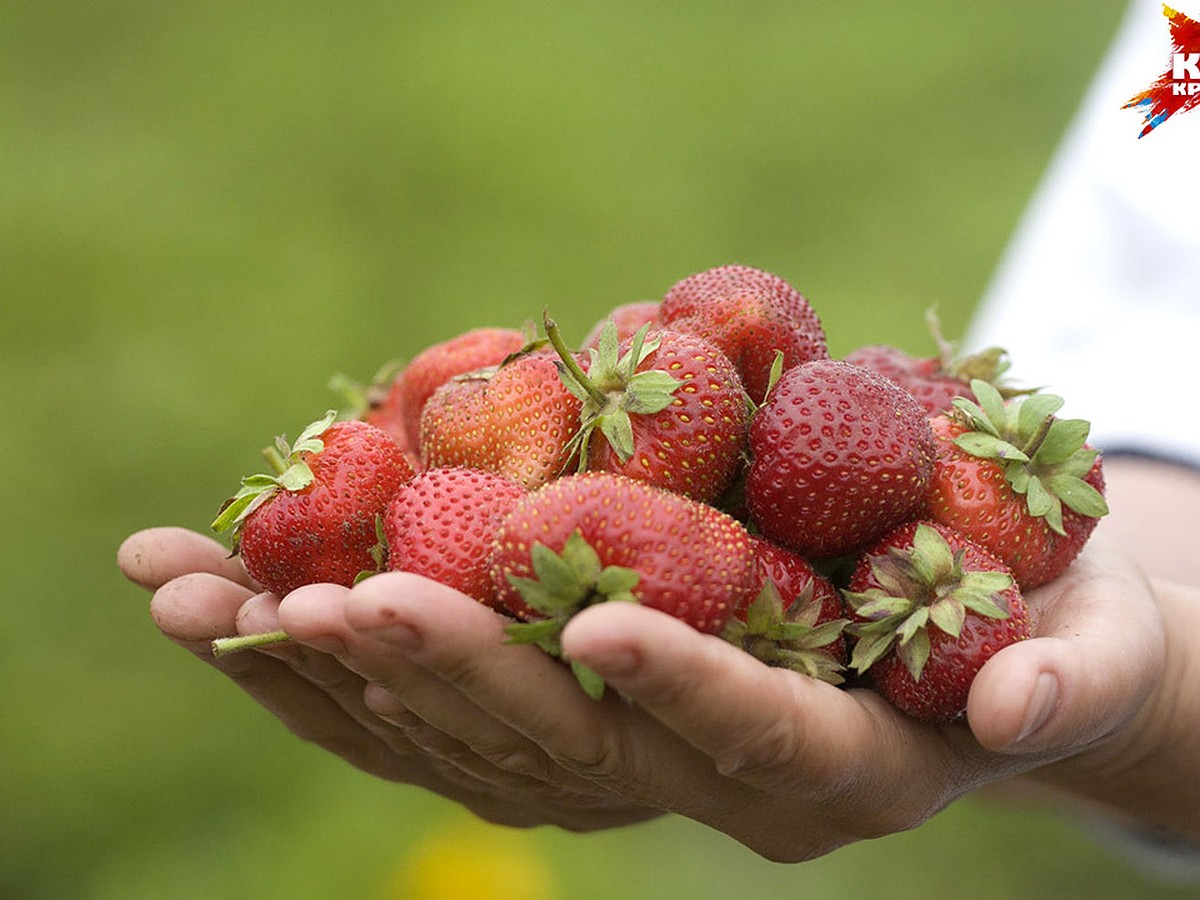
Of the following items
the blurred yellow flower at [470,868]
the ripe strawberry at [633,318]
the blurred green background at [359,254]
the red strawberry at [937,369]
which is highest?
the red strawberry at [937,369]

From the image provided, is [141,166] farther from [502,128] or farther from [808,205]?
[808,205]

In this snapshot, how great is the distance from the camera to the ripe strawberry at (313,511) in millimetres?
1188

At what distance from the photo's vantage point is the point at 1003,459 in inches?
47.8

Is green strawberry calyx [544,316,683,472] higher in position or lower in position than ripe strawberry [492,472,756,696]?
higher

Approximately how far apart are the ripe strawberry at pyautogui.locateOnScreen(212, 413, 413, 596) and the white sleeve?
112cm

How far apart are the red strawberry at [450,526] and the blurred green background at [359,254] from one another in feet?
4.51

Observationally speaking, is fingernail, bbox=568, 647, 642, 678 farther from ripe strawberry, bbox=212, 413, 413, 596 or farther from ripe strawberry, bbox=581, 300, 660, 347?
ripe strawberry, bbox=581, 300, 660, 347

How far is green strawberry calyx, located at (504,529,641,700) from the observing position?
0.99 m

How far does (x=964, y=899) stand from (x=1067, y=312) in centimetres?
116

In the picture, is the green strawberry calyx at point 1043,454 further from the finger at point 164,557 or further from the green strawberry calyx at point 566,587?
the finger at point 164,557

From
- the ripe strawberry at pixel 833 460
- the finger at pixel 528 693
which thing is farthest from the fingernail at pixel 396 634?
the ripe strawberry at pixel 833 460

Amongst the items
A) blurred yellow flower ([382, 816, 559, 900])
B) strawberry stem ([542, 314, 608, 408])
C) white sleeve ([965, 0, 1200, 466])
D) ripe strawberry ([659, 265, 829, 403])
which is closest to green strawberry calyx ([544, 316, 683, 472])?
strawberry stem ([542, 314, 608, 408])

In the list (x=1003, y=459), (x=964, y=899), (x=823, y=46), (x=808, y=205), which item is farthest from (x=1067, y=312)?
(x=823, y=46)

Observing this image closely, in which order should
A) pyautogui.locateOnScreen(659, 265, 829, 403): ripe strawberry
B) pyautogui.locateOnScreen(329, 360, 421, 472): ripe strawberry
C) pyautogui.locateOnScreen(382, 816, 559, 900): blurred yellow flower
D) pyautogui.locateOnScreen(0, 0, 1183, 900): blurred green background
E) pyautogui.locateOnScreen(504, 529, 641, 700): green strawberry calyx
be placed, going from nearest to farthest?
pyautogui.locateOnScreen(504, 529, 641, 700): green strawberry calyx < pyautogui.locateOnScreen(659, 265, 829, 403): ripe strawberry < pyautogui.locateOnScreen(329, 360, 421, 472): ripe strawberry < pyautogui.locateOnScreen(382, 816, 559, 900): blurred yellow flower < pyautogui.locateOnScreen(0, 0, 1183, 900): blurred green background
